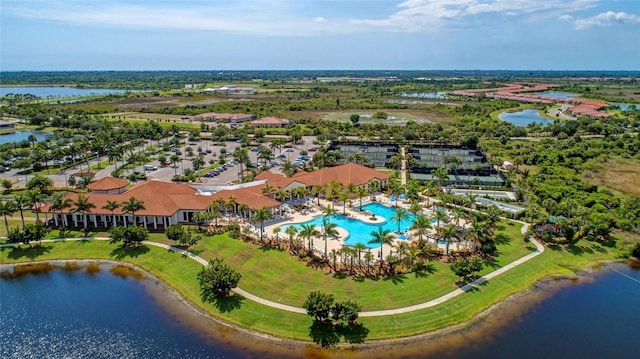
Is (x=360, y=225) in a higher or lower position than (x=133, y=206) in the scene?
lower

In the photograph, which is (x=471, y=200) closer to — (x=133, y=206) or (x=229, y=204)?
(x=229, y=204)

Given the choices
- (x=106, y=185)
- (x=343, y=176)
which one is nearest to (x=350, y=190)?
(x=343, y=176)

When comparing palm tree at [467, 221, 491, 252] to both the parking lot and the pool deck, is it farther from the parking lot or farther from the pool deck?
the parking lot

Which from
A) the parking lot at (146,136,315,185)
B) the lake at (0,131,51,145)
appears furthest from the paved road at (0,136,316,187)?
the lake at (0,131,51,145)

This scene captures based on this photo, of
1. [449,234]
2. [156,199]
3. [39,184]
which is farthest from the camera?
[39,184]

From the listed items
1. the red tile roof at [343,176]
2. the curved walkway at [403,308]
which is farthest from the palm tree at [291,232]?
the red tile roof at [343,176]

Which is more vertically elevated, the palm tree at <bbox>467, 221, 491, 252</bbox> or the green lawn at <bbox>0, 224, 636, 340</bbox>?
the palm tree at <bbox>467, 221, 491, 252</bbox>

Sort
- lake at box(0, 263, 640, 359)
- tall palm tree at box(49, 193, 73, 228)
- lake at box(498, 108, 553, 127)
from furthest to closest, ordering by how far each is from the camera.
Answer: lake at box(498, 108, 553, 127)
tall palm tree at box(49, 193, 73, 228)
lake at box(0, 263, 640, 359)

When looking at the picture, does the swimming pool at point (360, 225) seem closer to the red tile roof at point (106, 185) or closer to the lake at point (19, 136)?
the red tile roof at point (106, 185)
